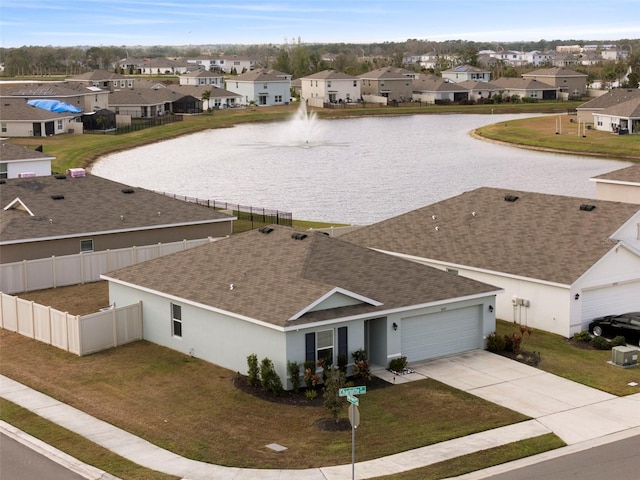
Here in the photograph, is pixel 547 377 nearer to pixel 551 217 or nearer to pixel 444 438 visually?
pixel 444 438

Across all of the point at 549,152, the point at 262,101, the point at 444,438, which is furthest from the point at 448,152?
the point at 444,438

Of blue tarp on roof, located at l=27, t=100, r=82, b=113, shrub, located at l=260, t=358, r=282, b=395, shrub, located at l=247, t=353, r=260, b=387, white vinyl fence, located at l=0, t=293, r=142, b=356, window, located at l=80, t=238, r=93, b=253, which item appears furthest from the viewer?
blue tarp on roof, located at l=27, t=100, r=82, b=113

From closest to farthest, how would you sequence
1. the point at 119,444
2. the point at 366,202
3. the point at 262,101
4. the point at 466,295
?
the point at 119,444, the point at 466,295, the point at 366,202, the point at 262,101

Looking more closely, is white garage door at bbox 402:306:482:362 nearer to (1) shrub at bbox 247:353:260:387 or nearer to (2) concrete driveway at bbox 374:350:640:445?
(2) concrete driveway at bbox 374:350:640:445

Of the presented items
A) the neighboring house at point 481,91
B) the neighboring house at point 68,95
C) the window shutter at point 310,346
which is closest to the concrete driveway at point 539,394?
the window shutter at point 310,346

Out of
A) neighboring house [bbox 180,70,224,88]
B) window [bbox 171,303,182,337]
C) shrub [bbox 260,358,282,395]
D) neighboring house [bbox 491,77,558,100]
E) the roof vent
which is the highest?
neighboring house [bbox 180,70,224,88]

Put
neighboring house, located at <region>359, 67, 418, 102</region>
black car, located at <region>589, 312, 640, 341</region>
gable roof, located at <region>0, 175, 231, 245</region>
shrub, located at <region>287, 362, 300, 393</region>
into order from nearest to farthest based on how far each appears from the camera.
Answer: shrub, located at <region>287, 362, 300, 393</region> → black car, located at <region>589, 312, 640, 341</region> → gable roof, located at <region>0, 175, 231, 245</region> → neighboring house, located at <region>359, 67, 418, 102</region>

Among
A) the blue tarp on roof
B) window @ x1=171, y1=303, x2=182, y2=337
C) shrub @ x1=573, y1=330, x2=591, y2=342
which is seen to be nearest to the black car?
shrub @ x1=573, y1=330, x2=591, y2=342
